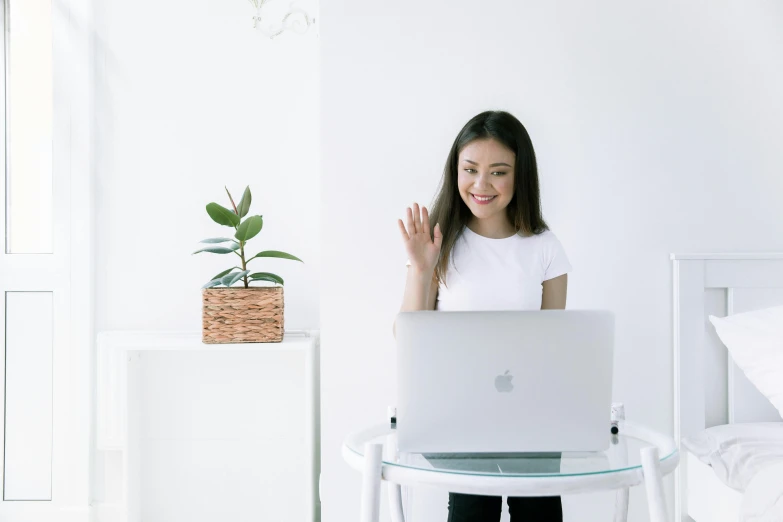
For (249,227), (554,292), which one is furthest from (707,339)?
(249,227)

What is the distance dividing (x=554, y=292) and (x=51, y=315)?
1700mm

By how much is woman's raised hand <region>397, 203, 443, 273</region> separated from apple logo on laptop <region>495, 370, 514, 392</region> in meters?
0.48

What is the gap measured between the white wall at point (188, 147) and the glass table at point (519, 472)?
4.15 feet

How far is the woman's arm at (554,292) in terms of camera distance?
60.7 inches

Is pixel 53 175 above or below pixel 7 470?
above

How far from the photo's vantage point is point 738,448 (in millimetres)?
1458

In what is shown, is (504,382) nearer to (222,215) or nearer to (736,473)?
(736,473)

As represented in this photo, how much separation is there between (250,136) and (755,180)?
1.54m

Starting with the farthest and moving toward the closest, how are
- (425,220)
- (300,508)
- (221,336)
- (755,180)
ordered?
(300,508) → (221,336) → (755,180) → (425,220)

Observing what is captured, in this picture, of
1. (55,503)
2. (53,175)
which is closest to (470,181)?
(53,175)

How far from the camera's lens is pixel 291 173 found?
7.32 ft

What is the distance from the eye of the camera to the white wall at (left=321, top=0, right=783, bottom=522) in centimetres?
172

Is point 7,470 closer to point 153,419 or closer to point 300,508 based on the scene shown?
point 153,419

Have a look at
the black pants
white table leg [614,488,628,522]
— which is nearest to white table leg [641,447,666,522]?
white table leg [614,488,628,522]
